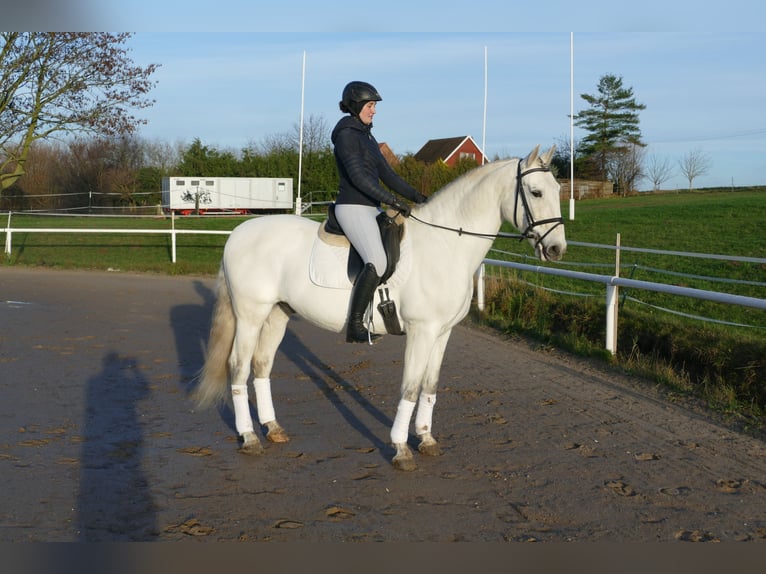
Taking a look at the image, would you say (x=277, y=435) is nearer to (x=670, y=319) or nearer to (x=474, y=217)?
(x=474, y=217)

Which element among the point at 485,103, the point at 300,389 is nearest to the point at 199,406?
the point at 300,389

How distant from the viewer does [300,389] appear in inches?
334

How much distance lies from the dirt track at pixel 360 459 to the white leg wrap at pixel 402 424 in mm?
228

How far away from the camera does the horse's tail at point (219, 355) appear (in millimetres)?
6805

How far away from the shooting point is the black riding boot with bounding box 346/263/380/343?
19.4 feet

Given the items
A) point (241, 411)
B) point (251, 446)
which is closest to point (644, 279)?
point (241, 411)

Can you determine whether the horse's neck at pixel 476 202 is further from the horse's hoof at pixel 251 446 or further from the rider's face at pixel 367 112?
the horse's hoof at pixel 251 446

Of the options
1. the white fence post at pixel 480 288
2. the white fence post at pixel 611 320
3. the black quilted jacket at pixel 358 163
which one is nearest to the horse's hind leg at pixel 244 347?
the black quilted jacket at pixel 358 163

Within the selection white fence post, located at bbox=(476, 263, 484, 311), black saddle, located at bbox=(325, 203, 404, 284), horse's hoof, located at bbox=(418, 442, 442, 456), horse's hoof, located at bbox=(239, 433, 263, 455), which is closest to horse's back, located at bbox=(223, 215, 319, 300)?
black saddle, located at bbox=(325, 203, 404, 284)

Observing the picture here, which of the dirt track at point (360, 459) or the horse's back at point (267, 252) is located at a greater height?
the horse's back at point (267, 252)

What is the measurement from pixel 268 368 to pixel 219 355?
472mm

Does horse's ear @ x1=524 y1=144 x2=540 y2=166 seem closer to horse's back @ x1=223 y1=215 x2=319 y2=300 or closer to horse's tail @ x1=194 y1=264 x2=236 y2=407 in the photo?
horse's back @ x1=223 y1=215 x2=319 y2=300

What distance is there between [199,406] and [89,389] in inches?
77.3

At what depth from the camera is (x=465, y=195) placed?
6.16 m
